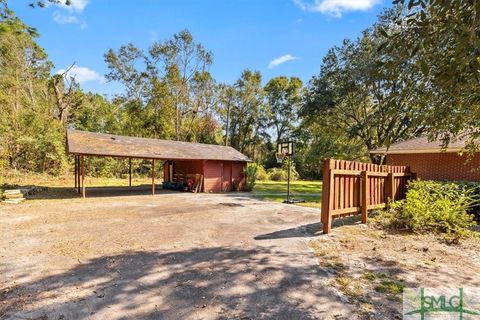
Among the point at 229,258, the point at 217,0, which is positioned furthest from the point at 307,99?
the point at 229,258

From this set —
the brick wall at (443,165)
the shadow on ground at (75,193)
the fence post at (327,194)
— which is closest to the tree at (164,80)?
the shadow on ground at (75,193)

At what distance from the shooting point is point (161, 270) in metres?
4.12

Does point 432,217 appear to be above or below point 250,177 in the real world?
below

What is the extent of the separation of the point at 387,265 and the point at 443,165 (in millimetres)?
9254

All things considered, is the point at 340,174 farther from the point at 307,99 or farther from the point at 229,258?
the point at 307,99

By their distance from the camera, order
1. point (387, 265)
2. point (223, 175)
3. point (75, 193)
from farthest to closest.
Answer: point (223, 175) < point (75, 193) < point (387, 265)

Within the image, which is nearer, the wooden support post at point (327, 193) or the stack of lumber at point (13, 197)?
the wooden support post at point (327, 193)

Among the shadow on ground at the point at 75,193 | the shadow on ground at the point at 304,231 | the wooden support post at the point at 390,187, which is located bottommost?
the shadow on ground at the point at 75,193

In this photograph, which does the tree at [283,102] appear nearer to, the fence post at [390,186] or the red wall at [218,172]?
the red wall at [218,172]

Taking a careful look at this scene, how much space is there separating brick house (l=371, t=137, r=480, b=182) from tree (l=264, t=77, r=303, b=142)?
2561 cm

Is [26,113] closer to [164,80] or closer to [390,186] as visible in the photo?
[164,80]

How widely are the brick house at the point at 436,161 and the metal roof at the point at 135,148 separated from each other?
9525 mm

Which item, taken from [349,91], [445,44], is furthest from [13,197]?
[349,91]

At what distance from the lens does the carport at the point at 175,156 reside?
13.5 metres
